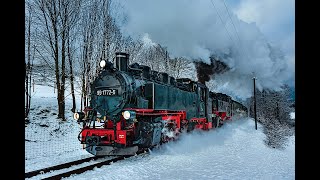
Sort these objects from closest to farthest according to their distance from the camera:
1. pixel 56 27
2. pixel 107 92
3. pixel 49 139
→ 1. pixel 107 92
2. pixel 49 139
3. pixel 56 27

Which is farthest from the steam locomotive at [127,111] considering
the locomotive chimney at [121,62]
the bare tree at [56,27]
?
the bare tree at [56,27]

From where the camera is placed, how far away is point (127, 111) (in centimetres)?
869

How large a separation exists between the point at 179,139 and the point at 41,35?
419 inches

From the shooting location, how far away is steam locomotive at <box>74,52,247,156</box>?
29.3 ft

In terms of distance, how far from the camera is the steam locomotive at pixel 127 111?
8.95 meters

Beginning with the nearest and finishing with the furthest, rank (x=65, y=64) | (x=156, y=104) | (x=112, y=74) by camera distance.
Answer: (x=112, y=74), (x=156, y=104), (x=65, y=64)

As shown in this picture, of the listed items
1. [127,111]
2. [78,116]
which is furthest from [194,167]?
[78,116]

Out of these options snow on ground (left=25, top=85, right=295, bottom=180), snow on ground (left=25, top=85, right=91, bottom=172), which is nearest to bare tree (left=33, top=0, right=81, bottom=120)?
snow on ground (left=25, top=85, right=91, bottom=172)

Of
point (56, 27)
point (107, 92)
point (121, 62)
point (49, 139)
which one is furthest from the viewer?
point (56, 27)

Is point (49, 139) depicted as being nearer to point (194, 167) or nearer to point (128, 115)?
point (128, 115)

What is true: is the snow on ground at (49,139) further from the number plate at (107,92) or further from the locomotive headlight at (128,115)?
the locomotive headlight at (128,115)
